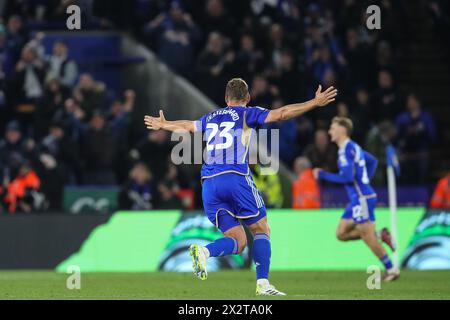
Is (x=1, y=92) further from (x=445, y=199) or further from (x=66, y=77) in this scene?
(x=445, y=199)

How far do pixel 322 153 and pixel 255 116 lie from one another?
356 inches

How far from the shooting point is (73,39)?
23.8 m

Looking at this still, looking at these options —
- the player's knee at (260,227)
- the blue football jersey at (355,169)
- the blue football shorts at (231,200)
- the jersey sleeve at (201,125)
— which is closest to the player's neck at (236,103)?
the jersey sleeve at (201,125)

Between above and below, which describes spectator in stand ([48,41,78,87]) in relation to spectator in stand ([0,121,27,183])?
above

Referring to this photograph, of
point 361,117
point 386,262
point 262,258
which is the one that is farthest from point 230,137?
point 361,117

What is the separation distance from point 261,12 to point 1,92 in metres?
5.75

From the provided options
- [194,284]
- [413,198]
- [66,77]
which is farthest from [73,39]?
[194,284]

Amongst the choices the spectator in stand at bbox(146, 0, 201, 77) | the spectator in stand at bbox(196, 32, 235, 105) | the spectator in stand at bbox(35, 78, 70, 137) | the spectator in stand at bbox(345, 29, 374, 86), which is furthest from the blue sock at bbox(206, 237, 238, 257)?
the spectator in stand at bbox(345, 29, 374, 86)

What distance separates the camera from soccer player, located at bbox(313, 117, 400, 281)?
16016mm

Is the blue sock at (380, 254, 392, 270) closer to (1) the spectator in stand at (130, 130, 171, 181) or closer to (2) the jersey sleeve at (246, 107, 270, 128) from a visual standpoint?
(2) the jersey sleeve at (246, 107, 270, 128)

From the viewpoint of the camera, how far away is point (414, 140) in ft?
73.5

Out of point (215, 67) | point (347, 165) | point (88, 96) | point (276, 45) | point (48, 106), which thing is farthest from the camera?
point (276, 45)

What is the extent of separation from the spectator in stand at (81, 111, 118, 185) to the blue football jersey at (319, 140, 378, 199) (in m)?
6.25

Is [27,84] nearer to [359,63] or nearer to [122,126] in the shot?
[122,126]
